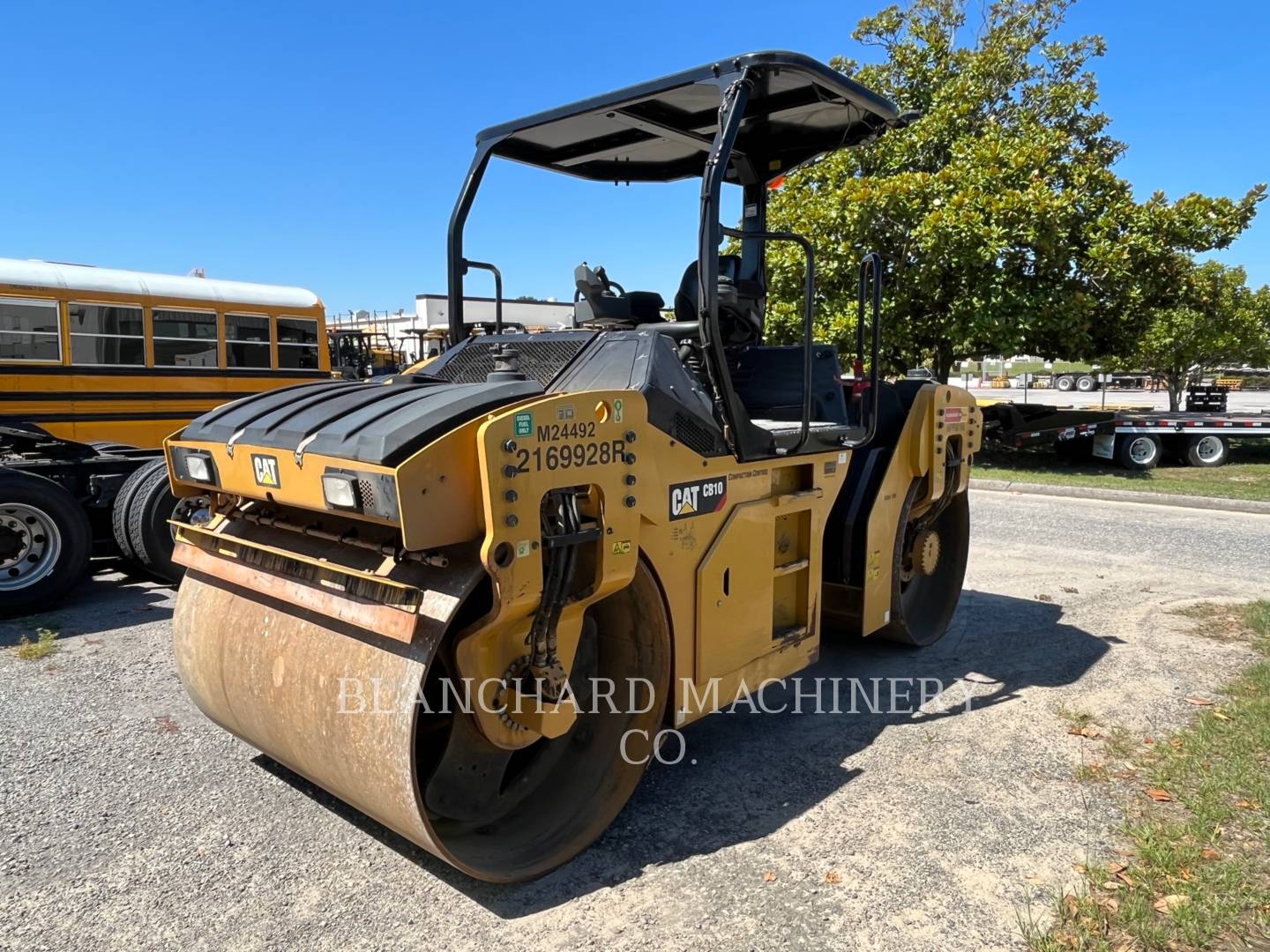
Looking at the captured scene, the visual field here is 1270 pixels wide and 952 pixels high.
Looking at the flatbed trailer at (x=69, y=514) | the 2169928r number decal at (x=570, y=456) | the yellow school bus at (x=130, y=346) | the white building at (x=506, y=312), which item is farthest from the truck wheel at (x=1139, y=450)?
the 2169928r number decal at (x=570, y=456)

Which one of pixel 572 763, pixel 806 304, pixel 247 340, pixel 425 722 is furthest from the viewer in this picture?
pixel 247 340

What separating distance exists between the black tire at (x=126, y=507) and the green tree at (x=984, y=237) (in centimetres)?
1018

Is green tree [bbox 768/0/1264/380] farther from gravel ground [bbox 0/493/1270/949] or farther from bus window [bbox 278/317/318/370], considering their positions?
gravel ground [bbox 0/493/1270/949]

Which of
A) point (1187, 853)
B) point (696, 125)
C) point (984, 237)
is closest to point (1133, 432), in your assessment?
point (984, 237)

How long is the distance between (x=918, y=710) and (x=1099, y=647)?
167cm

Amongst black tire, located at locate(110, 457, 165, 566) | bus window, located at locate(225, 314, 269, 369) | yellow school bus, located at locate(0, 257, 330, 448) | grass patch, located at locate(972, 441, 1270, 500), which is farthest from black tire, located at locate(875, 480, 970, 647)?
bus window, located at locate(225, 314, 269, 369)

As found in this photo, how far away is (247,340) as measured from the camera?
35.5 feet

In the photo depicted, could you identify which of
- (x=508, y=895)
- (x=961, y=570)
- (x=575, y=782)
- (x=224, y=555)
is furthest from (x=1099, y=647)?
(x=224, y=555)

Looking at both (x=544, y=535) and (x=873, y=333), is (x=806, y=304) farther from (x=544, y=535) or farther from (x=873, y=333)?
(x=544, y=535)

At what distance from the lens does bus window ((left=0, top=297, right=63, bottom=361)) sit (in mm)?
9117

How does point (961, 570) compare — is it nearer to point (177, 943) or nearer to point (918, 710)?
point (918, 710)

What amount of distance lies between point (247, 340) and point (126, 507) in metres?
4.87

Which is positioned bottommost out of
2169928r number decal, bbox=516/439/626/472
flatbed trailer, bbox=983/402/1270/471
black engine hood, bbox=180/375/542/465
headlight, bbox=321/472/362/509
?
flatbed trailer, bbox=983/402/1270/471

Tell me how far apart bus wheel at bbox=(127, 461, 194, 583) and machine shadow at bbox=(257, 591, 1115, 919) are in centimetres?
322
